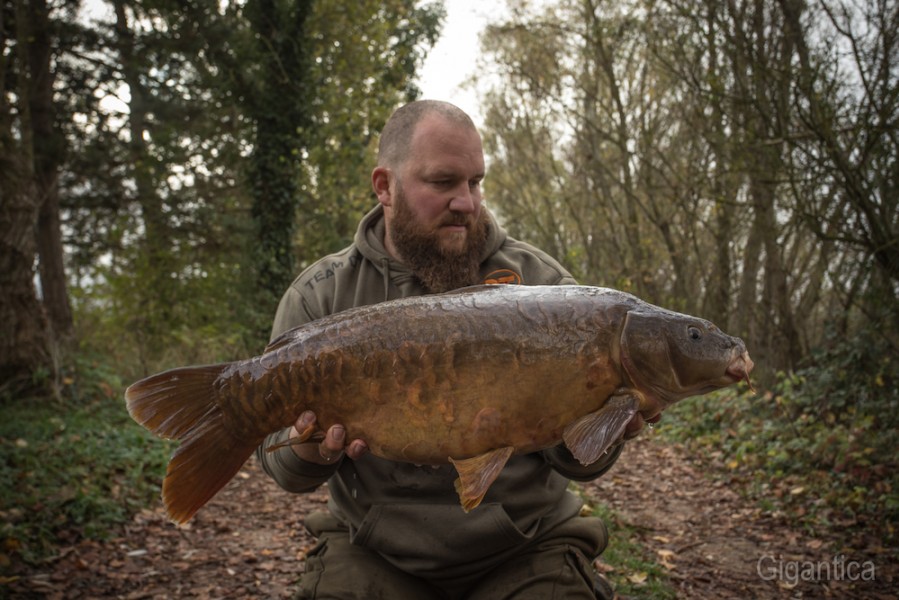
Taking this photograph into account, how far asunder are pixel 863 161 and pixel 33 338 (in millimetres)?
8362

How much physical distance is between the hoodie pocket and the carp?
1.83 feet

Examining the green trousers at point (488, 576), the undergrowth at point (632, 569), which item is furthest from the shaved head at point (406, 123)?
the undergrowth at point (632, 569)

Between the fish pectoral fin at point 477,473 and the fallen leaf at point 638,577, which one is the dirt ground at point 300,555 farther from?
the fish pectoral fin at point 477,473

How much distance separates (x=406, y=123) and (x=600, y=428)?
5.56ft

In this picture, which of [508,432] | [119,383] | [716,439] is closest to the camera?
[508,432]

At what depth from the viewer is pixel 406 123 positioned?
3082mm

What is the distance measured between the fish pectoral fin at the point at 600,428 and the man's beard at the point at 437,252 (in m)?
1.04

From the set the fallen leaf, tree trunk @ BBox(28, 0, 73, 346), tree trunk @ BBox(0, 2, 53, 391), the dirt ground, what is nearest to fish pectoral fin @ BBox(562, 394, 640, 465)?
the fallen leaf

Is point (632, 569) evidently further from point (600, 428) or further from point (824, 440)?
point (824, 440)

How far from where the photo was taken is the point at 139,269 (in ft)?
41.6

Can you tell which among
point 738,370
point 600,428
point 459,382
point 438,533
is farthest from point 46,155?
point 738,370

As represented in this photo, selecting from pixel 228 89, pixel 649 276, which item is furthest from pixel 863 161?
pixel 228 89

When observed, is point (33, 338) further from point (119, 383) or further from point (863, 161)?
point (863, 161)

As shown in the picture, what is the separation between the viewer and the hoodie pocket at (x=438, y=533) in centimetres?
264
